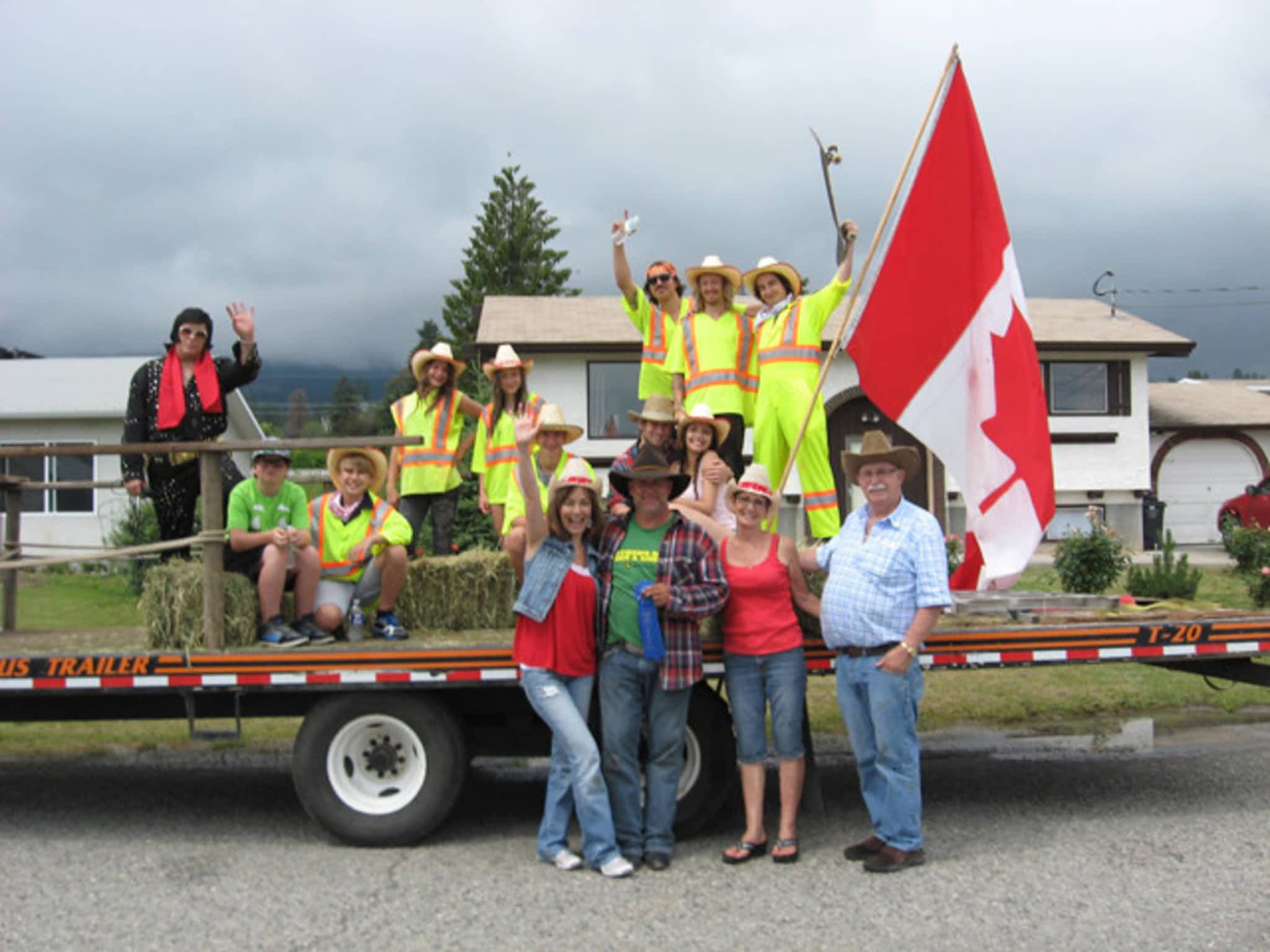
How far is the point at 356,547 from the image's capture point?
6.04 metres

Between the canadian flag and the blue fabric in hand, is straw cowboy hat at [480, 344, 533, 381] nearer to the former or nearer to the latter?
the canadian flag

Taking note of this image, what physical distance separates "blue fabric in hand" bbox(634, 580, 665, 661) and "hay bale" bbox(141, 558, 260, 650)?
2.09 m

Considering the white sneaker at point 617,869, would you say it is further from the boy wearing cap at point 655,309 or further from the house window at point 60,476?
the house window at point 60,476

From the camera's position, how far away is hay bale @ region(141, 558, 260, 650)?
5.74 metres

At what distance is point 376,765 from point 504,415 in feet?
6.94

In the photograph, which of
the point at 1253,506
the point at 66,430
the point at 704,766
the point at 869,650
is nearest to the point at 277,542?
the point at 704,766

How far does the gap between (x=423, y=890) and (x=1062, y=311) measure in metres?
21.9

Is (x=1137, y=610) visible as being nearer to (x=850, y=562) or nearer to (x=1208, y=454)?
(x=850, y=562)

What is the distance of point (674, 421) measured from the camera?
6.37 meters

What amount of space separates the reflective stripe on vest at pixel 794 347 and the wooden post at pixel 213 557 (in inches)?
120

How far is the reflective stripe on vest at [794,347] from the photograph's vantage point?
21.6 ft

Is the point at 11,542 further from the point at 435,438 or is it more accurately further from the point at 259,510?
the point at 435,438

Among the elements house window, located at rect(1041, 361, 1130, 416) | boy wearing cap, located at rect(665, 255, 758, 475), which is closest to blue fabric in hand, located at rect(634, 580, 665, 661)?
boy wearing cap, located at rect(665, 255, 758, 475)

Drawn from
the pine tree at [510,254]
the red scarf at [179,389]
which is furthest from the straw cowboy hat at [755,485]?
the pine tree at [510,254]
